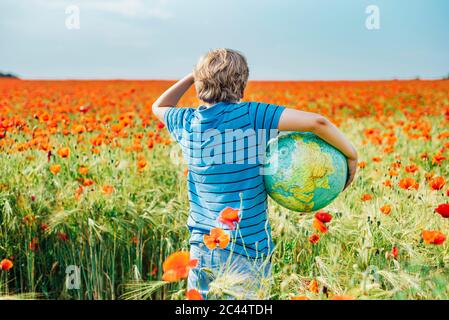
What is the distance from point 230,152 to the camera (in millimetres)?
1826

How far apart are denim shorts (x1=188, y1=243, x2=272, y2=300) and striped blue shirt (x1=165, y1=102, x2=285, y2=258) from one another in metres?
0.04

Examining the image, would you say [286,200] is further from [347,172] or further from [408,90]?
[408,90]

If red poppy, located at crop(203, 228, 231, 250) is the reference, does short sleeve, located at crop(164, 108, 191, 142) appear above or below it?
above

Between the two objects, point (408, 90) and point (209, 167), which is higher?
point (408, 90)

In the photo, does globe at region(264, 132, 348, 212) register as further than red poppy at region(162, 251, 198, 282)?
Yes

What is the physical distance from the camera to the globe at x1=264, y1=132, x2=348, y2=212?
6.26ft

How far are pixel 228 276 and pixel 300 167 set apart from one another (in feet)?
1.71

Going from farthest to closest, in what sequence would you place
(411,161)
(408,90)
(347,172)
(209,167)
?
(408,90) < (411,161) < (347,172) < (209,167)

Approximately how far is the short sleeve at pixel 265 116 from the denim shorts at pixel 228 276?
462mm

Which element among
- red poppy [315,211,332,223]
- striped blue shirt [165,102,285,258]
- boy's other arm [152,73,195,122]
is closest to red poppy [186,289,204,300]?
striped blue shirt [165,102,285,258]

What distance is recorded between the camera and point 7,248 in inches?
114

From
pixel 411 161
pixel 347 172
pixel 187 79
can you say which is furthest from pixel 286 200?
pixel 411 161

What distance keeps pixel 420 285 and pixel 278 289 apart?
1.71 ft

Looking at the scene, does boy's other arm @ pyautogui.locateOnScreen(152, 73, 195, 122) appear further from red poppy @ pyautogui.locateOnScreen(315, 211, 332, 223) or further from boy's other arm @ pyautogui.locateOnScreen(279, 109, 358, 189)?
red poppy @ pyautogui.locateOnScreen(315, 211, 332, 223)
